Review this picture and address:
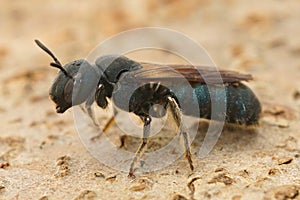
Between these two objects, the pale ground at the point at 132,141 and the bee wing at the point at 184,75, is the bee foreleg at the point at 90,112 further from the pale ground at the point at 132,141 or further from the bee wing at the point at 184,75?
the bee wing at the point at 184,75

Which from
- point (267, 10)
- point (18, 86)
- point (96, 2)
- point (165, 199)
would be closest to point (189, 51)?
point (267, 10)

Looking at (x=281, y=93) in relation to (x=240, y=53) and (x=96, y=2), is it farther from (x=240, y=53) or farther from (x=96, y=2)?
(x=96, y=2)

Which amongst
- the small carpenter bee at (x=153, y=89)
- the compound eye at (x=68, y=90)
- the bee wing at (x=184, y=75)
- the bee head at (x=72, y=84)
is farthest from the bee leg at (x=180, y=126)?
the compound eye at (x=68, y=90)

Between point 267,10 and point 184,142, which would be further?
point 267,10

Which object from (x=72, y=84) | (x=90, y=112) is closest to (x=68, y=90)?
(x=72, y=84)

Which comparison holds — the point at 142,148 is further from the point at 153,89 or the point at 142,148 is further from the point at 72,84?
the point at 72,84

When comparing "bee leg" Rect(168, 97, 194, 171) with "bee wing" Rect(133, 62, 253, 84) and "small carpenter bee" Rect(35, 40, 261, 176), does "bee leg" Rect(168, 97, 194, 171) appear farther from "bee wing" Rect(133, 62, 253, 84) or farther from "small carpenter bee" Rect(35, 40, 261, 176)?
A: "bee wing" Rect(133, 62, 253, 84)

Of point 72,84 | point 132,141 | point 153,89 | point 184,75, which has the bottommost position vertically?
point 132,141
